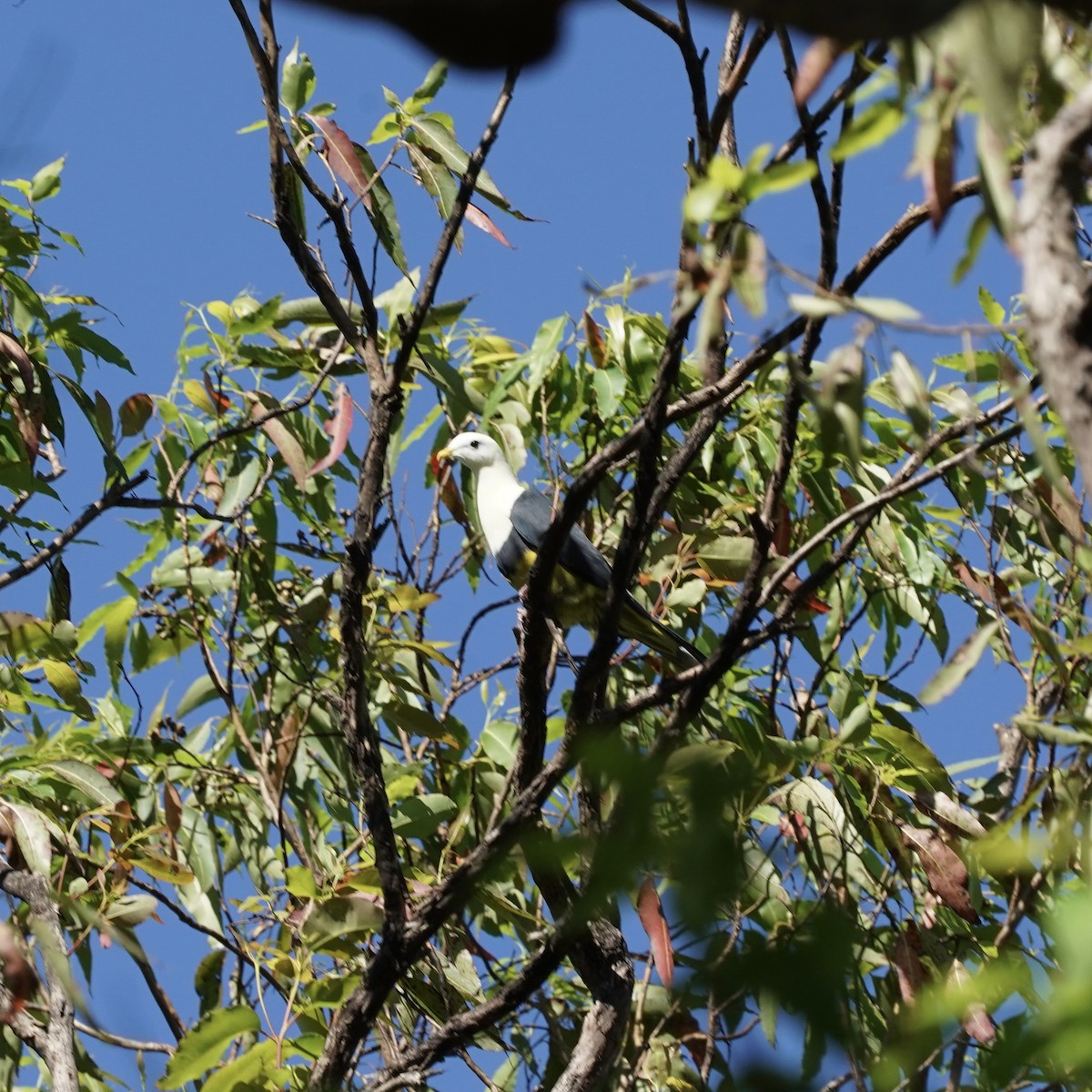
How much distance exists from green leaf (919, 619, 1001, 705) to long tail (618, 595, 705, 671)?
1.83 meters

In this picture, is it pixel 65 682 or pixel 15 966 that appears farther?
pixel 65 682

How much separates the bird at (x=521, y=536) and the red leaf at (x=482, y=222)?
1.39 m

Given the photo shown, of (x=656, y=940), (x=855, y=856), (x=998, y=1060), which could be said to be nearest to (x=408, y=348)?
(x=656, y=940)

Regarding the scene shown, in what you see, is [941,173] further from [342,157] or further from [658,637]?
[658,637]

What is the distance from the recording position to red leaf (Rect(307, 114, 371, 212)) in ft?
10.9

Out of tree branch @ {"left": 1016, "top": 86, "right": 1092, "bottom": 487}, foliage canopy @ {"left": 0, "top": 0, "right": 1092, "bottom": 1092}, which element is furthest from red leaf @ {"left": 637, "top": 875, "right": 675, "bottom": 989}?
tree branch @ {"left": 1016, "top": 86, "right": 1092, "bottom": 487}

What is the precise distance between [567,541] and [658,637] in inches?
15.8

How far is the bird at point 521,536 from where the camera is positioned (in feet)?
16.1

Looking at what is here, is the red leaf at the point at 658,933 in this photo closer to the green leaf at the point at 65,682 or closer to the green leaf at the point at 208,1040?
the green leaf at the point at 208,1040

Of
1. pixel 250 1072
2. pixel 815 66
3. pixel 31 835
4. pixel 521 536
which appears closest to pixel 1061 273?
pixel 815 66

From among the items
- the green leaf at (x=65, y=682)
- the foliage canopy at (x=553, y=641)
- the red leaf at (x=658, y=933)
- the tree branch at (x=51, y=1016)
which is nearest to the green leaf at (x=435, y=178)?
the foliage canopy at (x=553, y=641)

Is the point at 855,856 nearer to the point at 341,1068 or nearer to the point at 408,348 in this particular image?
the point at 341,1068

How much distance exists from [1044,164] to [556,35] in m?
0.50

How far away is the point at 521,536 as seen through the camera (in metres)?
5.59
